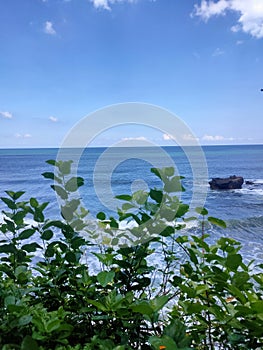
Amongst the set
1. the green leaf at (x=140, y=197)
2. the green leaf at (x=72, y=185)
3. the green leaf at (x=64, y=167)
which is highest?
the green leaf at (x=64, y=167)

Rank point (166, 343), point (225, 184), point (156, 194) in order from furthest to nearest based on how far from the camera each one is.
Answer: point (225, 184) → point (156, 194) → point (166, 343)

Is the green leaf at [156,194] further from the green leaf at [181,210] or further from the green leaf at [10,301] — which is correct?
the green leaf at [10,301]

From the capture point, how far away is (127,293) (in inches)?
27.7

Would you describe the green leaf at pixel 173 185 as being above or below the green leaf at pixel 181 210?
above

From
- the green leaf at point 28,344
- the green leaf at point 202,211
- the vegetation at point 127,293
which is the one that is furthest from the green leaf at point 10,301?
the green leaf at point 202,211

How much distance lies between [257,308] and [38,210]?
62 cm

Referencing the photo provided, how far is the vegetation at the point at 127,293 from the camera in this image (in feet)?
1.91

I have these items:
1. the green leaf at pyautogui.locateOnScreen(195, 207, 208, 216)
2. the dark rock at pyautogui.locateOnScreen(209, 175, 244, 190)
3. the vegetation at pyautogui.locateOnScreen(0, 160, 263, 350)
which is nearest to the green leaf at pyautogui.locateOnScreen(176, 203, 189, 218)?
the vegetation at pyautogui.locateOnScreen(0, 160, 263, 350)

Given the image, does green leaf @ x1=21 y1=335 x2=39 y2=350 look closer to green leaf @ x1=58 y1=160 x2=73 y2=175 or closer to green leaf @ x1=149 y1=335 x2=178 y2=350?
green leaf @ x1=149 y1=335 x2=178 y2=350

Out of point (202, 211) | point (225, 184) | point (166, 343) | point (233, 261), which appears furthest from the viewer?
point (225, 184)

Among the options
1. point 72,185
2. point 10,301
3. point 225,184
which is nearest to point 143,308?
point 10,301

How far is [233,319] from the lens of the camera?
59 cm

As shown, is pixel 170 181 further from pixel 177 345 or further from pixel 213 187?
pixel 213 187

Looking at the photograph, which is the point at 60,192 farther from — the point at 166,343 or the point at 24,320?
the point at 166,343
